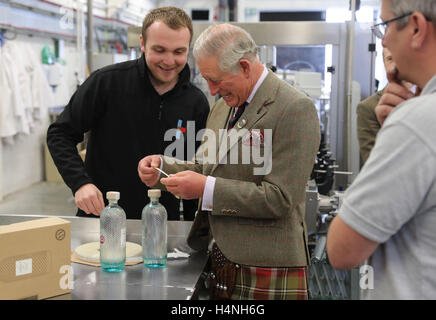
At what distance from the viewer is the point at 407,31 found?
0.89 m

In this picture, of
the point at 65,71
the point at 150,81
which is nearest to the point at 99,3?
the point at 65,71

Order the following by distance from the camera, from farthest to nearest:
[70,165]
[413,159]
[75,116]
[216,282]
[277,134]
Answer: [75,116], [70,165], [216,282], [277,134], [413,159]

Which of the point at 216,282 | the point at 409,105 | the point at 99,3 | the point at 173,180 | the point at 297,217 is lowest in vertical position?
the point at 216,282

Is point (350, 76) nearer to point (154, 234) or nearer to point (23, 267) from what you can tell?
point (154, 234)

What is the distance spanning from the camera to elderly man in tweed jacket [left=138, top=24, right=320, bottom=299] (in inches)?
60.0

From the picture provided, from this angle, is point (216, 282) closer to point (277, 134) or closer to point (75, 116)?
point (277, 134)

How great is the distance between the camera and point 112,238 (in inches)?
61.5

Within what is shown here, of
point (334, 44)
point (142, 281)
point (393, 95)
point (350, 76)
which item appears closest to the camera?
point (393, 95)

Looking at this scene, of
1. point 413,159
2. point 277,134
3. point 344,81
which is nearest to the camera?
point 413,159

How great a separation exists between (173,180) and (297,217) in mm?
410

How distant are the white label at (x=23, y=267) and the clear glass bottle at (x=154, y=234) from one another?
40 cm

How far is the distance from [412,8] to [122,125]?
1.54m

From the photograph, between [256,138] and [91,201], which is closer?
[256,138]

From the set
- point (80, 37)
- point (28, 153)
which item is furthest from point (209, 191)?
point (80, 37)
